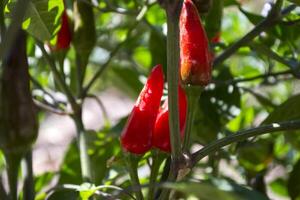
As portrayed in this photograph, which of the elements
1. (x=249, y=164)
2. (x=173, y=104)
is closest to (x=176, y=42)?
(x=173, y=104)

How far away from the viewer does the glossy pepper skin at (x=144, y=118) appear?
1.00 metres

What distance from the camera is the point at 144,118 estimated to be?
101cm

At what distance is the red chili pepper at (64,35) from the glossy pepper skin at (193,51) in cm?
38

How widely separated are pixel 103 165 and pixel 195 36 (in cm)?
59

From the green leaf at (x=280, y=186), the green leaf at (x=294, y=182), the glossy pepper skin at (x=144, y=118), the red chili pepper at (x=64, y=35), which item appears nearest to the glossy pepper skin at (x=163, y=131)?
the glossy pepper skin at (x=144, y=118)

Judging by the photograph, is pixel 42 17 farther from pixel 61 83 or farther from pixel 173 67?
pixel 173 67

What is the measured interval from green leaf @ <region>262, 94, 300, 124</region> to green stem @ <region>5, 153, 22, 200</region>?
2.02 ft

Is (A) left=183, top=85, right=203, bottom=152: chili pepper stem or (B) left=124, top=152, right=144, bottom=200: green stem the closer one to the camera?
(A) left=183, top=85, right=203, bottom=152: chili pepper stem

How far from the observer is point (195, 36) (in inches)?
36.5

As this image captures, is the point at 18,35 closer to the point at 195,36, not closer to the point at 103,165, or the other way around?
the point at 195,36

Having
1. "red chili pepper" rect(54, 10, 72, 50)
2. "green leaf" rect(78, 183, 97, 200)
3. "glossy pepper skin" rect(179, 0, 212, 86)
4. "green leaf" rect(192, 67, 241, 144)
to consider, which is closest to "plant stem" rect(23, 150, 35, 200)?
"green leaf" rect(78, 183, 97, 200)

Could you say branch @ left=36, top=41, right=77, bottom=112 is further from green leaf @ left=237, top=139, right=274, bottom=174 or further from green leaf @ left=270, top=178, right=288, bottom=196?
green leaf @ left=270, top=178, right=288, bottom=196

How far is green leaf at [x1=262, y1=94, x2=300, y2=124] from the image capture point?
1229mm

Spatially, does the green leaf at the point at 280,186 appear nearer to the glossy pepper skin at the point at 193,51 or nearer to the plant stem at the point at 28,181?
the glossy pepper skin at the point at 193,51
